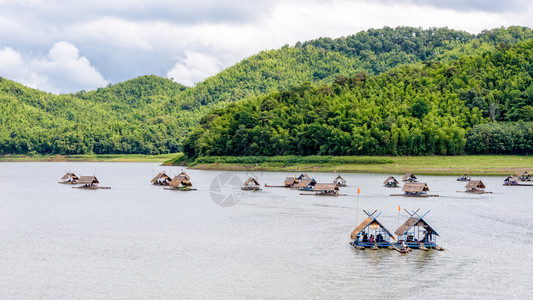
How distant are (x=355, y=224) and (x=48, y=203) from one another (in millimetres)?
40930

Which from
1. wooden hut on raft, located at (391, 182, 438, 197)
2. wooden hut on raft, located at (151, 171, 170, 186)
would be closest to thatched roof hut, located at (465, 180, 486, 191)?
wooden hut on raft, located at (391, 182, 438, 197)

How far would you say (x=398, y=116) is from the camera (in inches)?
5704

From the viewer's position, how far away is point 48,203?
7325 centimetres

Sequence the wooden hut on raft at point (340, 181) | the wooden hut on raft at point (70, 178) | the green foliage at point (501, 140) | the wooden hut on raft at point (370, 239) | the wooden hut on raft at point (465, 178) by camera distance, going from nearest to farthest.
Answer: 1. the wooden hut on raft at point (370, 239)
2. the wooden hut on raft at point (340, 181)
3. the wooden hut on raft at point (70, 178)
4. the wooden hut on raft at point (465, 178)
5. the green foliage at point (501, 140)

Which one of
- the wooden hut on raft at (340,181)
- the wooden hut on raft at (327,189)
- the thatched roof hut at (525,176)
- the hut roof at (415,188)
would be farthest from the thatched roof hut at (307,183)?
the thatched roof hut at (525,176)

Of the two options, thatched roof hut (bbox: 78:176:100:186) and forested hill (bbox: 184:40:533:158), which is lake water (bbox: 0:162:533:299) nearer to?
thatched roof hut (bbox: 78:176:100:186)

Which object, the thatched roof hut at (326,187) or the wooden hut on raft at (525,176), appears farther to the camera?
the wooden hut on raft at (525,176)

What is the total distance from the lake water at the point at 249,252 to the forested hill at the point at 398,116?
194ft

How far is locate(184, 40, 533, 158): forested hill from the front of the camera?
5157 inches

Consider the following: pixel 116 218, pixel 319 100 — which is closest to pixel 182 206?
pixel 116 218

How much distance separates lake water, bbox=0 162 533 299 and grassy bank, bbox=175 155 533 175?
46919 millimetres

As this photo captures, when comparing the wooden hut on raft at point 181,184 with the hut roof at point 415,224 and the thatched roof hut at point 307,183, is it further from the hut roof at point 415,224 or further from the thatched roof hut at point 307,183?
the hut roof at point 415,224

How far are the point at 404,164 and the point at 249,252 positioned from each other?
89.9 m

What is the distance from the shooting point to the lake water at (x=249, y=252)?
107ft
